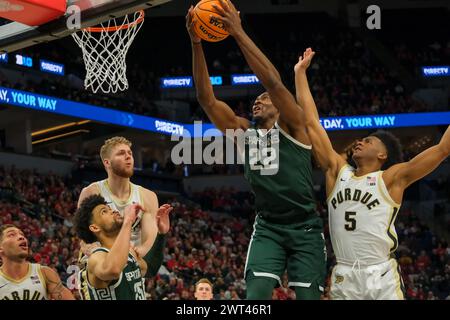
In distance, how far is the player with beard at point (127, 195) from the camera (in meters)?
5.91

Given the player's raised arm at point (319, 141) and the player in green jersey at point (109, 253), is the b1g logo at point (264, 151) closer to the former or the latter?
the player's raised arm at point (319, 141)

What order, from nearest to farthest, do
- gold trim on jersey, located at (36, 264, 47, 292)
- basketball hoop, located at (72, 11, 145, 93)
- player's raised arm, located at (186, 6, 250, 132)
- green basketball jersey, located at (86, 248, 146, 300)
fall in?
1. green basketball jersey, located at (86, 248, 146, 300)
2. player's raised arm, located at (186, 6, 250, 132)
3. gold trim on jersey, located at (36, 264, 47, 292)
4. basketball hoop, located at (72, 11, 145, 93)

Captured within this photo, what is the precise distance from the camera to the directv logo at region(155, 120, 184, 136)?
24688 mm

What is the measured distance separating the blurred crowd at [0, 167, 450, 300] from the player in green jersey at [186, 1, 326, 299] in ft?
26.7

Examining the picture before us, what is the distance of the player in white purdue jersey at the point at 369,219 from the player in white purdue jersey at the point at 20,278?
6.67 ft

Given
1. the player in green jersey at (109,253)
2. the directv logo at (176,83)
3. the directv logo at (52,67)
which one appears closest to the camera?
the player in green jersey at (109,253)

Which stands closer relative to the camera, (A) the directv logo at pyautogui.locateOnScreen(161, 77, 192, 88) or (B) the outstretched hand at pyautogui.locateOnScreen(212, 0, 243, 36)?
(B) the outstretched hand at pyautogui.locateOnScreen(212, 0, 243, 36)

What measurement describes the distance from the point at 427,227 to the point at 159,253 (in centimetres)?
1738

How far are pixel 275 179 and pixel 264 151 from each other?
206 millimetres

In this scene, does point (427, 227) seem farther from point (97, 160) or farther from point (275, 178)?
point (275, 178)

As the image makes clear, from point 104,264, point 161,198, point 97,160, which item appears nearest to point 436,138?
point 161,198

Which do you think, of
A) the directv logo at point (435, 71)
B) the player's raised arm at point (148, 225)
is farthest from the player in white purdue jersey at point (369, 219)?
the directv logo at point (435, 71)

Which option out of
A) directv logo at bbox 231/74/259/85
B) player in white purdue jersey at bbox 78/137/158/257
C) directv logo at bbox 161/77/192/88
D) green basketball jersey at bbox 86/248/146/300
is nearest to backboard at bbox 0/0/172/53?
player in white purdue jersey at bbox 78/137/158/257

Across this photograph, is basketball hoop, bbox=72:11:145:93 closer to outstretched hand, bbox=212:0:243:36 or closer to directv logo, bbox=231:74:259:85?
outstretched hand, bbox=212:0:243:36
